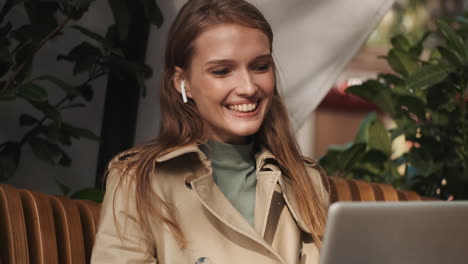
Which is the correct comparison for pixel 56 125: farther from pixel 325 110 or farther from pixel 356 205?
pixel 325 110

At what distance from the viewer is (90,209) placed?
1.67m

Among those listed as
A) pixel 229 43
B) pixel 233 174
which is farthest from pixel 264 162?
pixel 229 43

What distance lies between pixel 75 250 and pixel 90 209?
0.13m

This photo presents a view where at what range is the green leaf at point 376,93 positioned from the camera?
2.49 metres

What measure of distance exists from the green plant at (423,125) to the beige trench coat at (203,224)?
2.89 ft

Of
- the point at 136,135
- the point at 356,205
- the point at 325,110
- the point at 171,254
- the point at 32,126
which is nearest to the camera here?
the point at 356,205

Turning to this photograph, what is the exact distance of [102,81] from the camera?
2.25 metres

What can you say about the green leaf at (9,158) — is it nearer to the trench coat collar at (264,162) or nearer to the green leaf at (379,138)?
the trench coat collar at (264,162)

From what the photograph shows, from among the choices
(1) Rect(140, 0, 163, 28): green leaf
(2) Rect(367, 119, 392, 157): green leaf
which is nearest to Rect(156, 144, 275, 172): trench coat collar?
(1) Rect(140, 0, 163, 28): green leaf

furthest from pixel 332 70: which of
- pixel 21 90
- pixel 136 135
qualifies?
pixel 21 90

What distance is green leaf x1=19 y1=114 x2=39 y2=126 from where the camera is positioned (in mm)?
2023

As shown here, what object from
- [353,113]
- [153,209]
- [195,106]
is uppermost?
[195,106]

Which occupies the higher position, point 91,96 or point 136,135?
point 91,96

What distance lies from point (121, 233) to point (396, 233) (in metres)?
0.64
